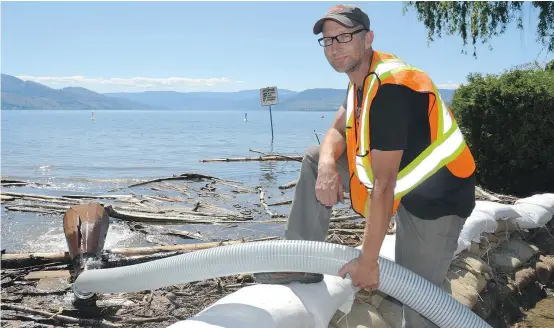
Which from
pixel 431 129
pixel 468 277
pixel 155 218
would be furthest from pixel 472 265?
pixel 155 218

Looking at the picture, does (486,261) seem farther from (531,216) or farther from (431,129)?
(431,129)

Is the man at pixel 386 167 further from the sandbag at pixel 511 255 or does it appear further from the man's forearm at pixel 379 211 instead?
the sandbag at pixel 511 255

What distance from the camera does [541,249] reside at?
6297 millimetres

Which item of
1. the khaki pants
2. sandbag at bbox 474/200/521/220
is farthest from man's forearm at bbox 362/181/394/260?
sandbag at bbox 474/200/521/220

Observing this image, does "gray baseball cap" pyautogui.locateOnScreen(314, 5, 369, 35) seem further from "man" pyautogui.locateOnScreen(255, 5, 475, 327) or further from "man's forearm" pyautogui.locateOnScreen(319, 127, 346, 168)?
"man's forearm" pyautogui.locateOnScreen(319, 127, 346, 168)

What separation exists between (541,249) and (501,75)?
14.5 feet

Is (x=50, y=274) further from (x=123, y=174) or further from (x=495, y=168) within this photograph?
(x=123, y=174)

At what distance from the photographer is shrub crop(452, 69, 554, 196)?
8.64 m

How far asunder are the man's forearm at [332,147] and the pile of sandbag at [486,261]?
3.94ft

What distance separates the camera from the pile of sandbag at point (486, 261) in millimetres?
3730

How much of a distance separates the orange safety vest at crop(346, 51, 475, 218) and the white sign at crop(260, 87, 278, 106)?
19071 millimetres

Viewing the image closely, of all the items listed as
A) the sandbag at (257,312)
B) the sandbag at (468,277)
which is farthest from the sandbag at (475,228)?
the sandbag at (257,312)

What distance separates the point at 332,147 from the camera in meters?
3.02

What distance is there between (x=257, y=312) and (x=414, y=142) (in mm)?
1225
